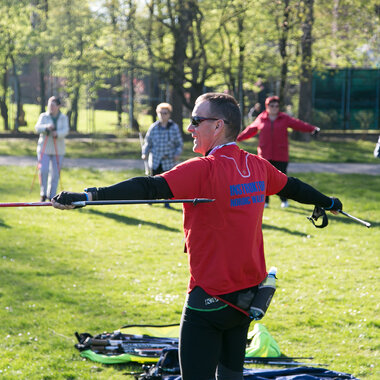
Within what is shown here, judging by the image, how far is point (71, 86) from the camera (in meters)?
24.8

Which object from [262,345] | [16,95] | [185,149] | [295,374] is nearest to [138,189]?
[295,374]

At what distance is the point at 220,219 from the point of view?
10.3ft

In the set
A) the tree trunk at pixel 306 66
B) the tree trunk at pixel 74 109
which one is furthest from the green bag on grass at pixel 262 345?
the tree trunk at pixel 74 109

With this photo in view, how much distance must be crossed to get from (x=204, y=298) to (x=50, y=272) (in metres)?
4.99

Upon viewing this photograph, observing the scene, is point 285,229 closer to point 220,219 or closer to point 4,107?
point 220,219

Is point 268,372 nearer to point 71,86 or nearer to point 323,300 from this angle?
point 323,300

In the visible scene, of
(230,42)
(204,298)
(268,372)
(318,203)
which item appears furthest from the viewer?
(230,42)

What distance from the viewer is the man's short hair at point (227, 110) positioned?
10.7 ft

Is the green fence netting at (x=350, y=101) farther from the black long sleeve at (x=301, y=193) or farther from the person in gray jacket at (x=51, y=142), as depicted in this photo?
the black long sleeve at (x=301, y=193)

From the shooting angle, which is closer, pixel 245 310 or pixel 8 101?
pixel 245 310

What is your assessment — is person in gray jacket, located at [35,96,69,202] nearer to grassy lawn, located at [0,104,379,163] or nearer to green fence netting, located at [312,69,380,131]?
grassy lawn, located at [0,104,379,163]

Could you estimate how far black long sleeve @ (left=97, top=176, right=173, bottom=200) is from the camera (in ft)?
9.87

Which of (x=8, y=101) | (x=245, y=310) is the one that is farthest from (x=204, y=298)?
(x=8, y=101)

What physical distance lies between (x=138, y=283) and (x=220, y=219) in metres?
4.47
